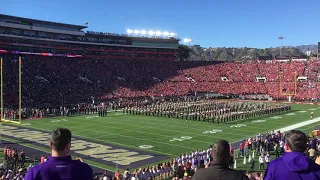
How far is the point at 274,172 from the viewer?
2.61 meters

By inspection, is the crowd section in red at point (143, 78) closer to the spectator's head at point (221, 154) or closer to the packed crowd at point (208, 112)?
the packed crowd at point (208, 112)

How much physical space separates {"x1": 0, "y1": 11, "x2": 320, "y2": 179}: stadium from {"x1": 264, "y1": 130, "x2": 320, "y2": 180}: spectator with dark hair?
1022 centimetres

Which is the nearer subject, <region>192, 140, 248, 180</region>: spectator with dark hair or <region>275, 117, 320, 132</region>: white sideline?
<region>192, 140, 248, 180</region>: spectator with dark hair

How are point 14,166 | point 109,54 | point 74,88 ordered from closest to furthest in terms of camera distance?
1. point 14,166
2. point 74,88
3. point 109,54

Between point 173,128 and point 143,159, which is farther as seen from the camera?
point 173,128

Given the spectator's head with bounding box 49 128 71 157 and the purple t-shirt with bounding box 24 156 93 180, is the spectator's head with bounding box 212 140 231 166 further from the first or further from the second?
the spectator's head with bounding box 49 128 71 157

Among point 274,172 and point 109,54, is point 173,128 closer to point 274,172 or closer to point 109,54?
point 274,172

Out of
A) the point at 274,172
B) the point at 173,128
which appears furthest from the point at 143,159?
the point at 274,172

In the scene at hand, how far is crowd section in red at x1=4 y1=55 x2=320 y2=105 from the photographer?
4397 cm

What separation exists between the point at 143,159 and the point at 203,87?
43.5m

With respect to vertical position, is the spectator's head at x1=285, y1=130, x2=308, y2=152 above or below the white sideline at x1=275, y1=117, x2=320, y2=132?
above

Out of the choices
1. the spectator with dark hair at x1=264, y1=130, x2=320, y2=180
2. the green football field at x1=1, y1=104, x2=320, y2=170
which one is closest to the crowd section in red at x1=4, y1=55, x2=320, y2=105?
the green football field at x1=1, y1=104, x2=320, y2=170

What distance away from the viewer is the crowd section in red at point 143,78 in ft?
144

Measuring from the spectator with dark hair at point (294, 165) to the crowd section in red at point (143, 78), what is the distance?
38.8m
